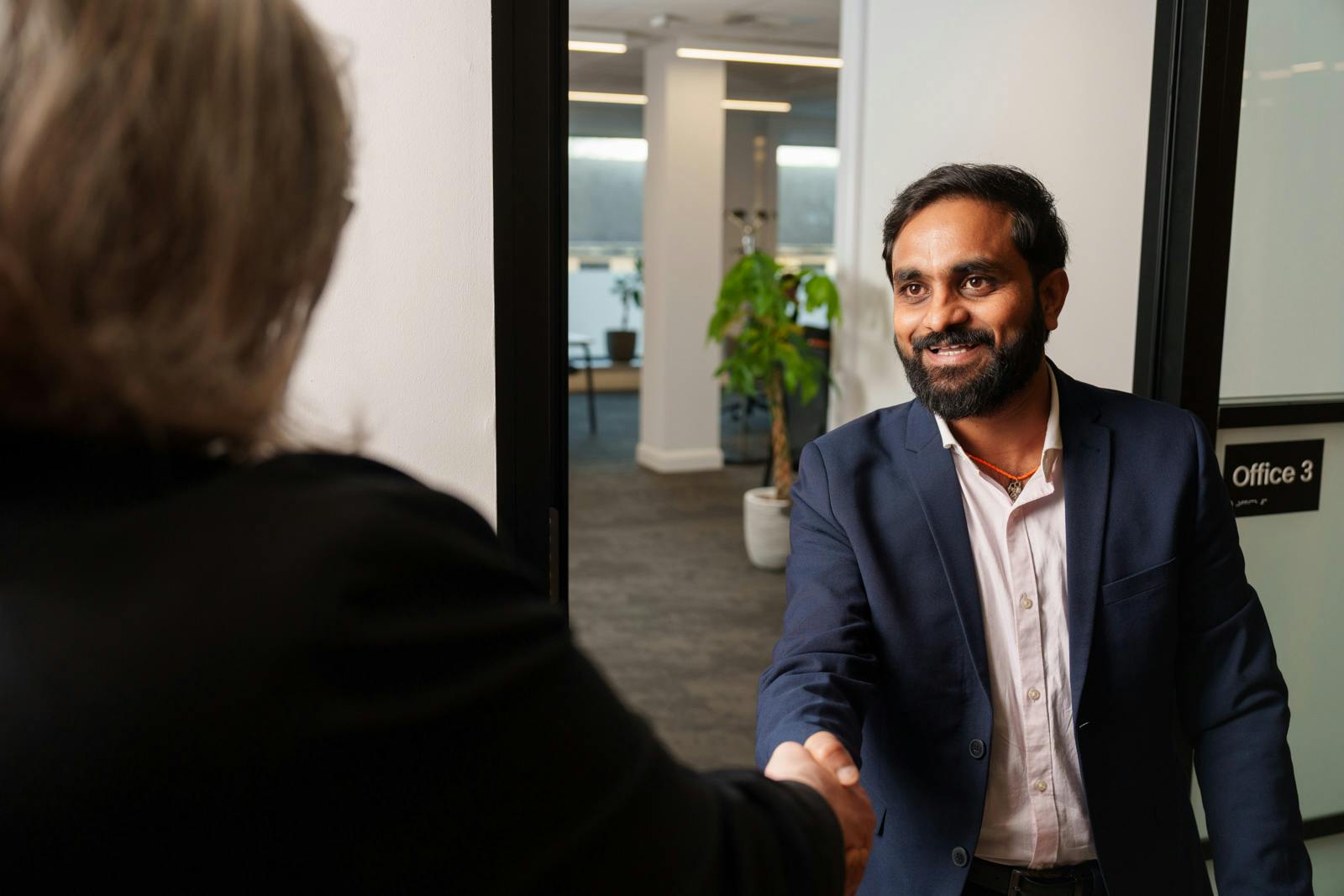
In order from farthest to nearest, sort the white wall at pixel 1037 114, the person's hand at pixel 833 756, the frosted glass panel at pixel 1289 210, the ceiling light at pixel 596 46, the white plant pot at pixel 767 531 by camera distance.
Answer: the ceiling light at pixel 596 46, the white plant pot at pixel 767 531, the white wall at pixel 1037 114, the frosted glass panel at pixel 1289 210, the person's hand at pixel 833 756

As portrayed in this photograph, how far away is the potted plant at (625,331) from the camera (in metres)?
14.2

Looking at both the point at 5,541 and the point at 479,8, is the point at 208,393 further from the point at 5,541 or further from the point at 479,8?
the point at 479,8

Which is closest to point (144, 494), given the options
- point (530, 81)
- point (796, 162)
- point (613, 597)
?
point (530, 81)

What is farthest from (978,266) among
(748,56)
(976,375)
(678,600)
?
(748,56)

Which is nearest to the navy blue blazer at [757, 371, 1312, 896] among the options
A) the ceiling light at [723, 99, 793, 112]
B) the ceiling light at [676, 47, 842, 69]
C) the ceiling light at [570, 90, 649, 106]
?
the ceiling light at [676, 47, 842, 69]

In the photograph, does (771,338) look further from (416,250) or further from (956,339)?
(416,250)

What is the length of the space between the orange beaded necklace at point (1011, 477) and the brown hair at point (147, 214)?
1321mm

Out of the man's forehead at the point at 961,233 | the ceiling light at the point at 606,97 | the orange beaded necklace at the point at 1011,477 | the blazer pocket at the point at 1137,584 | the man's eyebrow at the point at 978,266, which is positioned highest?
the ceiling light at the point at 606,97

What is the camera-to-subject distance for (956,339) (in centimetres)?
178

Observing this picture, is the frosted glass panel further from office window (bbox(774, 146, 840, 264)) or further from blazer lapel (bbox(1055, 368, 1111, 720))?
office window (bbox(774, 146, 840, 264))

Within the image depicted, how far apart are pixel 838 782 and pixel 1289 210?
1.89 metres

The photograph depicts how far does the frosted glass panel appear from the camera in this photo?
2.39 metres

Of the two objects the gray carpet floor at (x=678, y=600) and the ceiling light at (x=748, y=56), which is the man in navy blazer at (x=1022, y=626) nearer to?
the gray carpet floor at (x=678, y=600)

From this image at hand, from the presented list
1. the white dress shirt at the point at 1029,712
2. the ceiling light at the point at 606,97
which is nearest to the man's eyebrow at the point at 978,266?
the white dress shirt at the point at 1029,712
